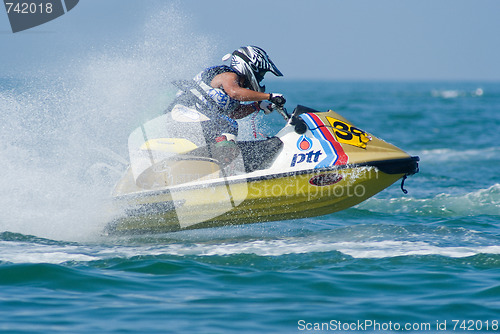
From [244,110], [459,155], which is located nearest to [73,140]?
[244,110]

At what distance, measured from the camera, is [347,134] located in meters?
7.59

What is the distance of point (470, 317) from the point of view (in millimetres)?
5055

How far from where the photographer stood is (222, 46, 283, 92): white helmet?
7872 millimetres

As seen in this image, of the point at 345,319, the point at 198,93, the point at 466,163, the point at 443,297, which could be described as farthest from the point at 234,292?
the point at 466,163

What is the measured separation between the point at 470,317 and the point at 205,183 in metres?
3.29

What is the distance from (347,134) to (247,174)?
124cm

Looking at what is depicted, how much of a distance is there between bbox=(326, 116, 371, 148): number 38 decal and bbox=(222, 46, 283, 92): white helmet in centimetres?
94

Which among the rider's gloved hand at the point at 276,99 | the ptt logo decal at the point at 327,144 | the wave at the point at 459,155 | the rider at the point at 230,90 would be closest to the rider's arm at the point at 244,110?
the rider at the point at 230,90

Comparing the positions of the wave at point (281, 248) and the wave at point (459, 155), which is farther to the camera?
the wave at point (459, 155)

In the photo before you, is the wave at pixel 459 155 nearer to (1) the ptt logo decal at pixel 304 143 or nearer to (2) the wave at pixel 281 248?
(2) the wave at pixel 281 248

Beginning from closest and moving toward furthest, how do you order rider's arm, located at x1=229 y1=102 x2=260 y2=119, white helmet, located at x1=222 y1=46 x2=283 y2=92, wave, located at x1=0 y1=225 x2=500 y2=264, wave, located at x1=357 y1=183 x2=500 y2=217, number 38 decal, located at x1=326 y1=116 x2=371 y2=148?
wave, located at x1=0 y1=225 x2=500 y2=264 → number 38 decal, located at x1=326 y1=116 x2=371 y2=148 → white helmet, located at x1=222 y1=46 x2=283 y2=92 → rider's arm, located at x1=229 y1=102 x2=260 y2=119 → wave, located at x1=357 y1=183 x2=500 y2=217

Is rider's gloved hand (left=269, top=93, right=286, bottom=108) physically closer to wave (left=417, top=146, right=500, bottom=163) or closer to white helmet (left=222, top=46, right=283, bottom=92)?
white helmet (left=222, top=46, right=283, bottom=92)

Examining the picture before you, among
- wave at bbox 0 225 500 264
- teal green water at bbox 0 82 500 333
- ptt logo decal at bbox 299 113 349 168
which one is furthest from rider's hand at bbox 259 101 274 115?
wave at bbox 0 225 500 264

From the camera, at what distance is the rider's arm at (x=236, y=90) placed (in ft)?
25.1
